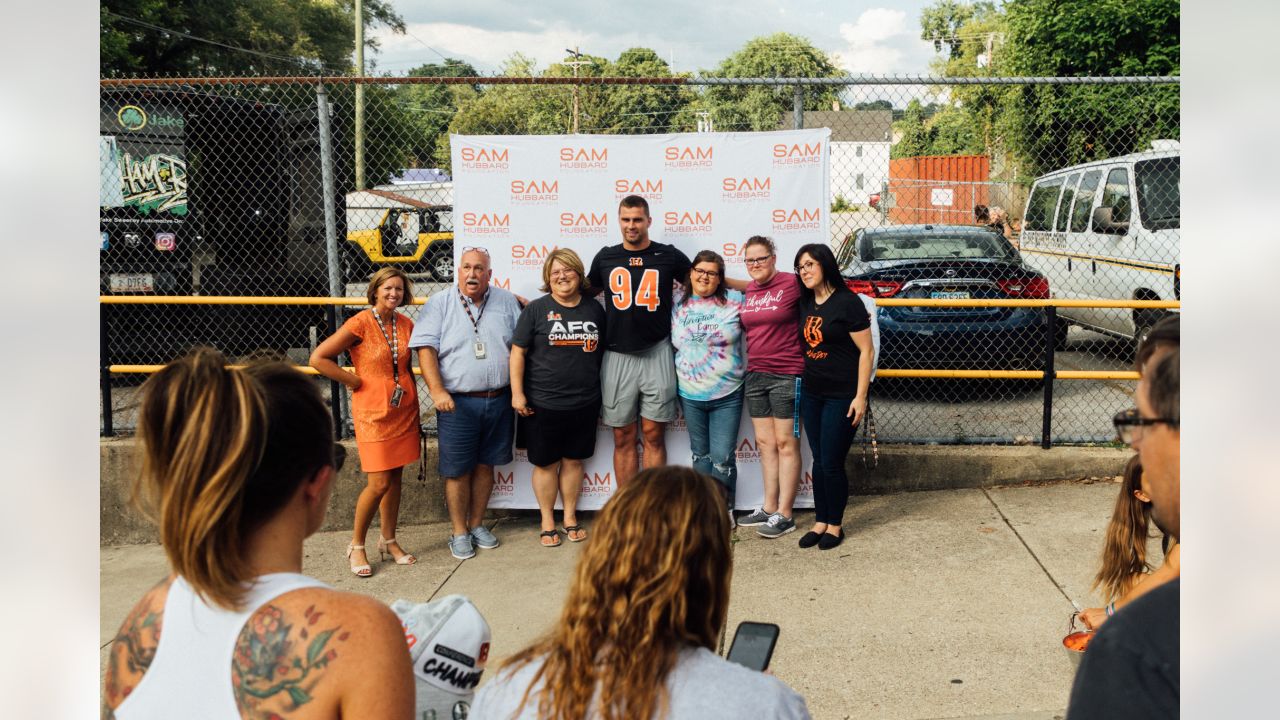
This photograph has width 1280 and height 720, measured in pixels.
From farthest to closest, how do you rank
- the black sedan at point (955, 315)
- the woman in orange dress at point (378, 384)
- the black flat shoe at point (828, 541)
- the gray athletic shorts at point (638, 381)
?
the black sedan at point (955, 315), the gray athletic shorts at point (638, 381), the black flat shoe at point (828, 541), the woman in orange dress at point (378, 384)

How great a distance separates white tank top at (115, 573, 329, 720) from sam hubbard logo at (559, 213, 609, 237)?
4867 mm

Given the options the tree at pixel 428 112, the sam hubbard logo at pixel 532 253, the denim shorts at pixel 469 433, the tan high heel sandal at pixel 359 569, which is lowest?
the tan high heel sandal at pixel 359 569

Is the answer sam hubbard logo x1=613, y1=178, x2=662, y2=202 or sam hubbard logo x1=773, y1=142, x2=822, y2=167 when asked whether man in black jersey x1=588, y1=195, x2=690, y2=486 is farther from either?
sam hubbard logo x1=773, y1=142, x2=822, y2=167

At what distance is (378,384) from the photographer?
5633 mm

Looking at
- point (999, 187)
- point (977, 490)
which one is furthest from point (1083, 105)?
point (977, 490)

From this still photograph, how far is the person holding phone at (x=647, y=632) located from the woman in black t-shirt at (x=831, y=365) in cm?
397

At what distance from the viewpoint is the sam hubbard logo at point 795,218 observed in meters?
6.23

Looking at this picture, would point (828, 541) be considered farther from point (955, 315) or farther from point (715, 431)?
point (955, 315)

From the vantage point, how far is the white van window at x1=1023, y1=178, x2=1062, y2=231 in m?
11.2

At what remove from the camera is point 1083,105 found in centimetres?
1856

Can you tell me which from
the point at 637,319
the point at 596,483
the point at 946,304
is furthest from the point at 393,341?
the point at 946,304

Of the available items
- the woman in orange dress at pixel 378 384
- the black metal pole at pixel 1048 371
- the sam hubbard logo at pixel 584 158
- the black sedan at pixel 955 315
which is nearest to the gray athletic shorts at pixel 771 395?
the sam hubbard logo at pixel 584 158

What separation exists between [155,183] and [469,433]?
17.4 ft

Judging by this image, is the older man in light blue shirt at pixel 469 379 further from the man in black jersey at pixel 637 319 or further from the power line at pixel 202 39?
the power line at pixel 202 39
